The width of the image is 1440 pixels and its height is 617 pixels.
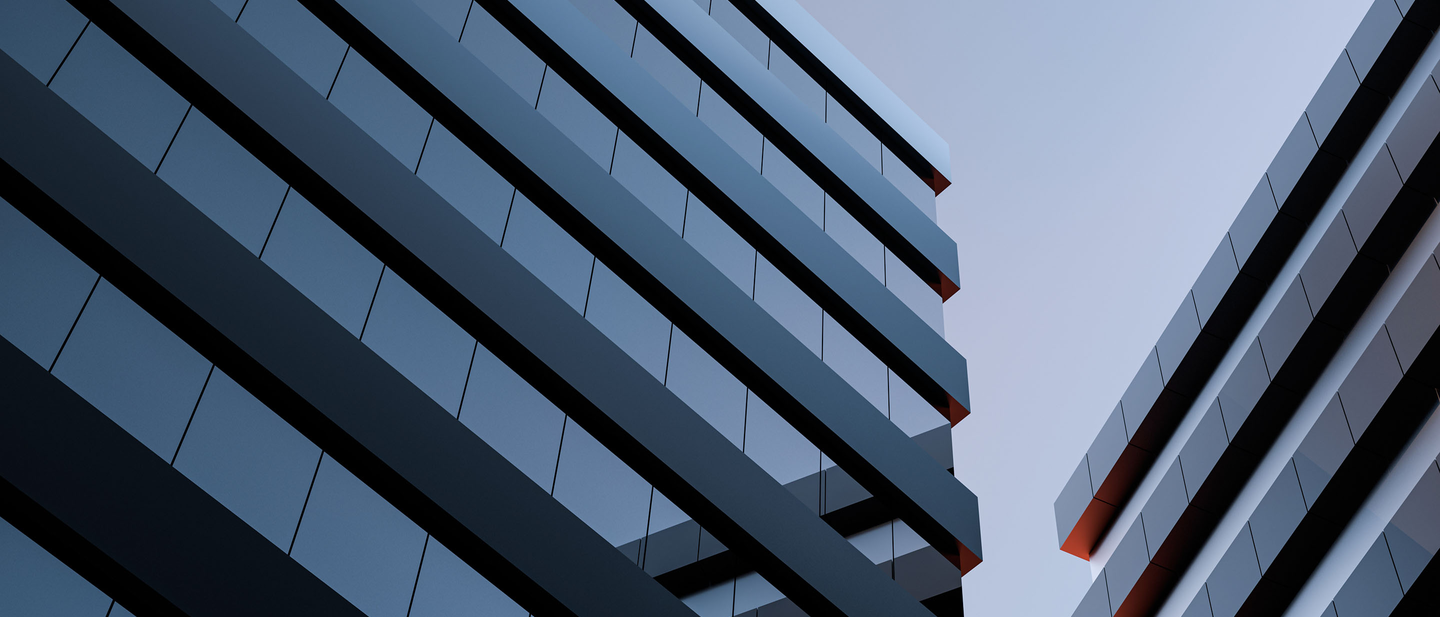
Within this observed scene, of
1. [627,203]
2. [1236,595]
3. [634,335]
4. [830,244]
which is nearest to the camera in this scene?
[634,335]

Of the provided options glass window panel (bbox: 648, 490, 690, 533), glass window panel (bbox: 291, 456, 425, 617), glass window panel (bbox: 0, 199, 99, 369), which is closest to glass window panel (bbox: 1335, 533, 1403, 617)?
glass window panel (bbox: 648, 490, 690, 533)

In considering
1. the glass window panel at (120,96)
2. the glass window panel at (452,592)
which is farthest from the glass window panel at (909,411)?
the glass window panel at (120,96)

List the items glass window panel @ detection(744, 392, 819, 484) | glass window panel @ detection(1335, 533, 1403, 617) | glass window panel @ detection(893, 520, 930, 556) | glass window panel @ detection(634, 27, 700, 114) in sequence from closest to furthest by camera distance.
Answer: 1. glass window panel @ detection(744, 392, 819, 484)
2. glass window panel @ detection(893, 520, 930, 556)
3. glass window panel @ detection(1335, 533, 1403, 617)
4. glass window panel @ detection(634, 27, 700, 114)

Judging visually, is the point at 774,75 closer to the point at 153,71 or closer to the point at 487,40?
the point at 487,40

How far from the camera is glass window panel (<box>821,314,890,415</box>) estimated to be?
16.9 meters

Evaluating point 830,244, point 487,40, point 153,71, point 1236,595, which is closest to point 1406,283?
point 1236,595

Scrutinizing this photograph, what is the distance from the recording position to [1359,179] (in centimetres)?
2341

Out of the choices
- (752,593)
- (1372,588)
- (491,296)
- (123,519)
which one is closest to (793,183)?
(491,296)

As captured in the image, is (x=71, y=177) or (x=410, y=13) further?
(x=410, y=13)

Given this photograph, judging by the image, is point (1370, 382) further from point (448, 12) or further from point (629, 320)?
point (448, 12)

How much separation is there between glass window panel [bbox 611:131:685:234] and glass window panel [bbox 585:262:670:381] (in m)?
1.78

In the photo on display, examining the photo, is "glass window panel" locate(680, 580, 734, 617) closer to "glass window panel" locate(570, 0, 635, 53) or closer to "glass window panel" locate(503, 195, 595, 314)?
"glass window panel" locate(503, 195, 595, 314)

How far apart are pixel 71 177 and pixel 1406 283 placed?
71.4 ft

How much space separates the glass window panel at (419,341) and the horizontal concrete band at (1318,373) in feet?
53.6
